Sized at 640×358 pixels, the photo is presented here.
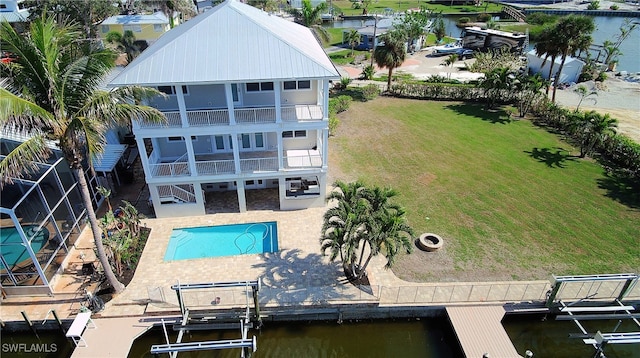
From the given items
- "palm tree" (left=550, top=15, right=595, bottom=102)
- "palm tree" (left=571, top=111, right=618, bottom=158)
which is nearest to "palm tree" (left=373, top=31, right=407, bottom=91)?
"palm tree" (left=550, top=15, right=595, bottom=102)

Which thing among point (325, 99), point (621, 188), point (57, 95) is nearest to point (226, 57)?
point (325, 99)

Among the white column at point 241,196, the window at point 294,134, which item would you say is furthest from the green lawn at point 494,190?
the white column at point 241,196

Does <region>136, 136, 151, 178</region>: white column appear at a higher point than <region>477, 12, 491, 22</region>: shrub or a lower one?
higher

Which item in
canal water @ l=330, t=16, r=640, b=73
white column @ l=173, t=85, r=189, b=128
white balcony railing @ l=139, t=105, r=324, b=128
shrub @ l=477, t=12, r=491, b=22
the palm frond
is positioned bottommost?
canal water @ l=330, t=16, r=640, b=73

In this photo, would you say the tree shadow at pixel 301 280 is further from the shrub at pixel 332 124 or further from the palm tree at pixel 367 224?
the shrub at pixel 332 124

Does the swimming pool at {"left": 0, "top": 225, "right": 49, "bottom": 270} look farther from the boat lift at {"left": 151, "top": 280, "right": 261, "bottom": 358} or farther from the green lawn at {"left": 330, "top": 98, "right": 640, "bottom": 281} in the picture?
the green lawn at {"left": 330, "top": 98, "right": 640, "bottom": 281}

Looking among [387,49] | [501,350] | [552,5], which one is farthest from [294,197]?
[552,5]

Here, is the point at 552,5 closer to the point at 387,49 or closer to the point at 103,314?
the point at 387,49

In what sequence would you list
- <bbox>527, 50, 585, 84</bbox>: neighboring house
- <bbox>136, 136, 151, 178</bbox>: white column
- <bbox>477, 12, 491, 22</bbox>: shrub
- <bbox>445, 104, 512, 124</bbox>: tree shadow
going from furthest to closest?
<bbox>477, 12, 491, 22</bbox>: shrub → <bbox>527, 50, 585, 84</bbox>: neighboring house → <bbox>445, 104, 512, 124</bbox>: tree shadow → <bbox>136, 136, 151, 178</bbox>: white column
